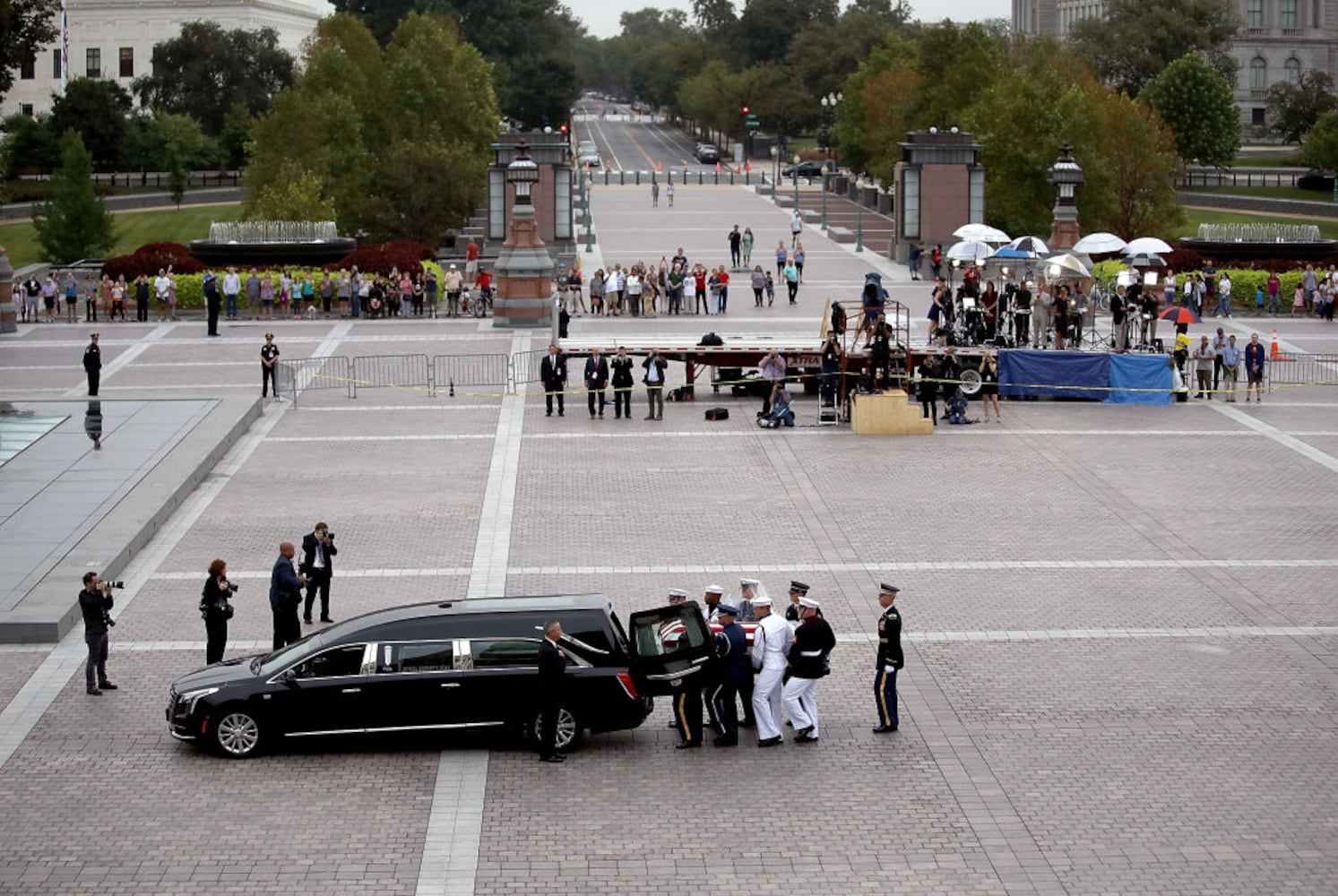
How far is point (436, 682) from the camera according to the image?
16.1m

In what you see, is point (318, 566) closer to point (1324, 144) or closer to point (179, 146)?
point (1324, 144)

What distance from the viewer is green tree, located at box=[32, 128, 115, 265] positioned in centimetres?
6291

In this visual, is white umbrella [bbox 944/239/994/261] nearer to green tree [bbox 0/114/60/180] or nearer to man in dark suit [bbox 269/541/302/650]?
man in dark suit [bbox 269/541/302/650]

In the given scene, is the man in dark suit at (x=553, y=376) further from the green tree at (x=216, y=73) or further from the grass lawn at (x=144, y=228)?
the green tree at (x=216, y=73)

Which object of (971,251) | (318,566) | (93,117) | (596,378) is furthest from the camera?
(93,117)

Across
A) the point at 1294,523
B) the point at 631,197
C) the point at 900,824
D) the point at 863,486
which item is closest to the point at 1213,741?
the point at 900,824

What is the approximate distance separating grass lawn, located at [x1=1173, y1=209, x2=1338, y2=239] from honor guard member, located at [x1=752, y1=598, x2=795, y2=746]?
214 feet

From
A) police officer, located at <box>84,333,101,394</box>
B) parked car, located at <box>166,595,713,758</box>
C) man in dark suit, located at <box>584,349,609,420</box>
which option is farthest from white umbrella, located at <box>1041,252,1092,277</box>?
parked car, located at <box>166,595,713,758</box>

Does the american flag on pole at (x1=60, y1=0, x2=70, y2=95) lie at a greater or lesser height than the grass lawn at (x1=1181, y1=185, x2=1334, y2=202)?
greater

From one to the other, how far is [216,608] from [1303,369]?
2614cm

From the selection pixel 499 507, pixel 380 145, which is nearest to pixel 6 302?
pixel 499 507

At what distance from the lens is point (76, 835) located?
14.4m

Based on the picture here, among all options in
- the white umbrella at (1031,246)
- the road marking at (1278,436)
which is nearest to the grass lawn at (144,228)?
the white umbrella at (1031,246)

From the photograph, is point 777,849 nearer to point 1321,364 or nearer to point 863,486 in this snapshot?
point 863,486
